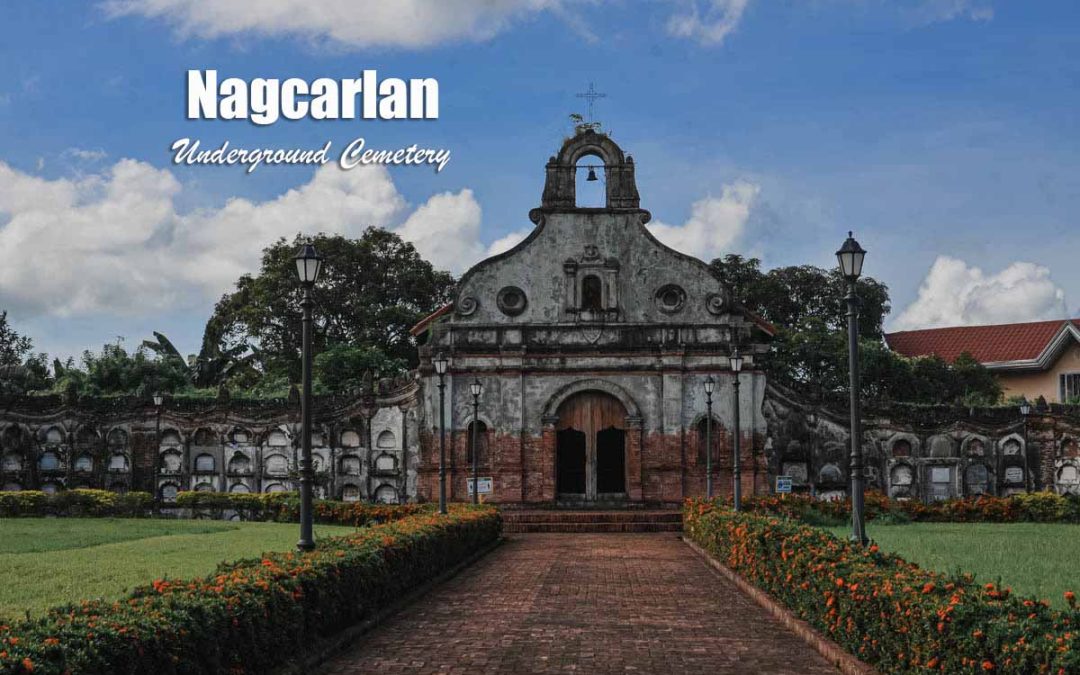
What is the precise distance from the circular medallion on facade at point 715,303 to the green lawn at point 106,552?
1240 centimetres

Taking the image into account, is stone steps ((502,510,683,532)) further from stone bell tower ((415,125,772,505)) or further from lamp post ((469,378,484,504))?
stone bell tower ((415,125,772,505))

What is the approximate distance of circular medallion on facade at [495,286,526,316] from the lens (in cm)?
3262

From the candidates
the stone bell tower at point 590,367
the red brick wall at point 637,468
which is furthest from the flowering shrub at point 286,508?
the stone bell tower at point 590,367

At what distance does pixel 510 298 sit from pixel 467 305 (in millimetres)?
1281

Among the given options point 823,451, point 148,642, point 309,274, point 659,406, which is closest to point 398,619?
point 309,274

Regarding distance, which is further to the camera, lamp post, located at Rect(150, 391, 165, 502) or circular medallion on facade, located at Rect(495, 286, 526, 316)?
lamp post, located at Rect(150, 391, 165, 502)

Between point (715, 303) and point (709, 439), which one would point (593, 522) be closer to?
point (709, 439)

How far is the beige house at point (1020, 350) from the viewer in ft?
154

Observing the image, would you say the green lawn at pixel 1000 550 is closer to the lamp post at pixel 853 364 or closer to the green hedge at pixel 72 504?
the lamp post at pixel 853 364

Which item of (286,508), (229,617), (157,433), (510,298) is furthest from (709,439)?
(229,617)

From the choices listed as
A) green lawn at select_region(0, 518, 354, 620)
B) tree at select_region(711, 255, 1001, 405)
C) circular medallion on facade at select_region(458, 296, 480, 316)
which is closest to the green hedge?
green lawn at select_region(0, 518, 354, 620)

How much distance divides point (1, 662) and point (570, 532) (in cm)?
2232

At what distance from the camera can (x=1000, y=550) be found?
18.2 metres

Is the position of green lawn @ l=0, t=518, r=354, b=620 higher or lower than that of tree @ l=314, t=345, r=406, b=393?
lower
